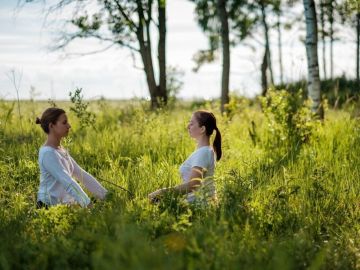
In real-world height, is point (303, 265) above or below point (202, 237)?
below

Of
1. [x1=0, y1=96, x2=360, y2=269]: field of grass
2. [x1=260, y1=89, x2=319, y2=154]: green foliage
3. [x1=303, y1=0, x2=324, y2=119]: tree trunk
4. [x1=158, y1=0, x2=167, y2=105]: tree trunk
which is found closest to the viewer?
[x1=0, y1=96, x2=360, y2=269]: field of grass

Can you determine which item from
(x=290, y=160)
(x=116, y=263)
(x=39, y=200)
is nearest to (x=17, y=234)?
(x=39, y=200)

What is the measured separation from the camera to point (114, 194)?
5469 mm

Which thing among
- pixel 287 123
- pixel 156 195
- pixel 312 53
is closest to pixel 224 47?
pixel 312 53

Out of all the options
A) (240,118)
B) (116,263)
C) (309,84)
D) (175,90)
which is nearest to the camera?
(116,263)

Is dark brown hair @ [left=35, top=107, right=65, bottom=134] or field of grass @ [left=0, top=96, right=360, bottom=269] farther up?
dark brown hair @ [left=35, top=107, right=65, bottom=134]

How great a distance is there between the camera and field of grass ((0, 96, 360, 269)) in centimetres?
362

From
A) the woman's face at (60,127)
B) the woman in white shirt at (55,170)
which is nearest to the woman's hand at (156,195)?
the woman in white shirt at (55,170)

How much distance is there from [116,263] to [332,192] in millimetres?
3750

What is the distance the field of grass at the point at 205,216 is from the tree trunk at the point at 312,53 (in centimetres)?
193

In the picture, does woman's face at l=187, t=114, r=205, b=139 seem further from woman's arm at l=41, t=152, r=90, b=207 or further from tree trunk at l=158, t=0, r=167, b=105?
tree trunk at l=158, t=0, r=167, b=105

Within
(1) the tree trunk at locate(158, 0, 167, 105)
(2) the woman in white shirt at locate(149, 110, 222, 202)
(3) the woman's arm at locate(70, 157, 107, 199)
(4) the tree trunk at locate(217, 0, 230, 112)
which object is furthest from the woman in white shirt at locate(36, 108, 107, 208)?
(1) the tree trunk at locate(158, 0, 167, 105)

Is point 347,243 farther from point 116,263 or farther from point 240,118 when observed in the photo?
point 240,118

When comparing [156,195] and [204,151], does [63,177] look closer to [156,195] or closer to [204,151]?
[156,195]
